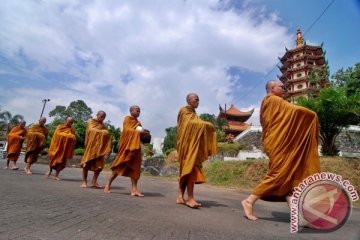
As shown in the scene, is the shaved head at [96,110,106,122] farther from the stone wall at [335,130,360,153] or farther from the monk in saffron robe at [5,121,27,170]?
the stone wall at [335,130,360,153]

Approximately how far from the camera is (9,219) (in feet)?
9.45

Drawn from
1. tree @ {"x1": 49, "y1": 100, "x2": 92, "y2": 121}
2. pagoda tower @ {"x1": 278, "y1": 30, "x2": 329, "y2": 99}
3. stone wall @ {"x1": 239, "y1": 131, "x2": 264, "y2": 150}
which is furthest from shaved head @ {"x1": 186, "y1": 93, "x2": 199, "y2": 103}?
tree @ {"x1": 49, "y1": 100, "x2": 92, "y2": 121}

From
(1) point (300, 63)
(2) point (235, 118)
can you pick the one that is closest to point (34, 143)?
(1) point (300, 63)

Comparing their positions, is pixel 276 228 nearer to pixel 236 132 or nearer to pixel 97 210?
pixel 97 210

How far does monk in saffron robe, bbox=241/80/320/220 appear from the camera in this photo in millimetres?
4277

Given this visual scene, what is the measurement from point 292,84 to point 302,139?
38917 mm

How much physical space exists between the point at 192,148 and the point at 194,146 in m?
0.05

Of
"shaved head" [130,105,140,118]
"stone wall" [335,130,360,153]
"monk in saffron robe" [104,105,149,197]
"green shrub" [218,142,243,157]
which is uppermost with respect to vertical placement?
"stone wall" [335,130,360,153]

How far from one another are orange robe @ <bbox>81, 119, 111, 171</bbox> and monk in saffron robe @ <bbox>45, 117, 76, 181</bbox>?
2019 millimetres

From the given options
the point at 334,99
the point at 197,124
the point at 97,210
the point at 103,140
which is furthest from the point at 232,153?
the point at 97,210

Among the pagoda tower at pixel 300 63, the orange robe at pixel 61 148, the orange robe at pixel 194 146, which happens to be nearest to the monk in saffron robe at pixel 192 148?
the orange robe at pixel 194 146

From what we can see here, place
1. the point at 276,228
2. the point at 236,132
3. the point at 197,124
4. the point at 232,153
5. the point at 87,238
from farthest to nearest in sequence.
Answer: the point at 236,132
the point at 232,153
the point at 197,124
the point at 276,228
the point at 87,238

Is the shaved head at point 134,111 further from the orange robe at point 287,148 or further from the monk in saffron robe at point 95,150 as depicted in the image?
the orange robe at point 287,148

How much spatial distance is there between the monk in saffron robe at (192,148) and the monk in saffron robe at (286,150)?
1.12 m
